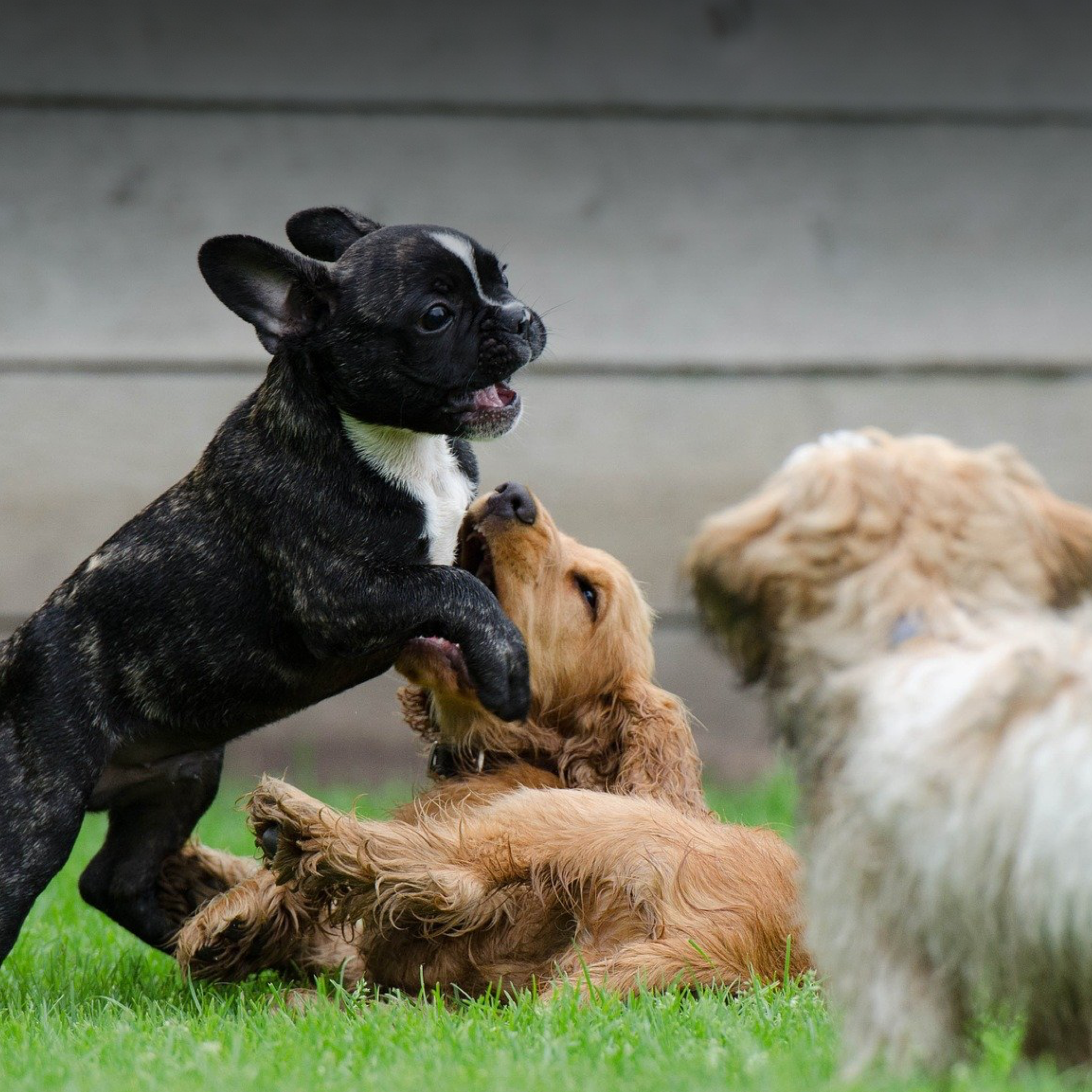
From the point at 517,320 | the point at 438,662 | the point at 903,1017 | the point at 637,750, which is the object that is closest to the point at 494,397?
the point at 517,320

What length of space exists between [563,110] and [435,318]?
4.73 metres

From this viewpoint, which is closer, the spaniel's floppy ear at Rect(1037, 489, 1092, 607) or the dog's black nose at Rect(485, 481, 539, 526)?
the spaniel's floppy ear at Rect(1037, 489, 1092, 607)

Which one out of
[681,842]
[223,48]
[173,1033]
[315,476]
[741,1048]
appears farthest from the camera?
[223,48]

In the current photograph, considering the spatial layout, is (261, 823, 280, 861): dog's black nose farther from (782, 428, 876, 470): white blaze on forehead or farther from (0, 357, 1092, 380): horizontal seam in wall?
(0, 357, 1092, 380): horizontal seam in wall

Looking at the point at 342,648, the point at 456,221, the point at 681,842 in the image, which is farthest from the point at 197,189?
the point at 681,842

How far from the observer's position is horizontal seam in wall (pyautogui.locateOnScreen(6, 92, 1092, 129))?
27.9 feet

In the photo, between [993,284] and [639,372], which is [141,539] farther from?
[993,284]

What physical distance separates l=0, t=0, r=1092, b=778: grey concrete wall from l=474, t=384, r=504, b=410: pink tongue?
4081mm

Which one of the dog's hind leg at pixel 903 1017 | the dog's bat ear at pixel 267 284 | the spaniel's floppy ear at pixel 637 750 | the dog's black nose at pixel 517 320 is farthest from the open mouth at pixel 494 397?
the dog's hind leg at pixel 903 1017

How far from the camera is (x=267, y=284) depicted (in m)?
4.32

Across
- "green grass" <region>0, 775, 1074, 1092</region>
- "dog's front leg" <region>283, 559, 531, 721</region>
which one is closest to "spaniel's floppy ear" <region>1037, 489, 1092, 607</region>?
"green grass" <region>0, 775, 1074, 1092</region>

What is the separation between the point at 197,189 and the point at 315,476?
190 inches

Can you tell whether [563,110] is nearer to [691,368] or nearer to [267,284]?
[691,368]

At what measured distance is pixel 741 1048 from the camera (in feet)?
9.97
